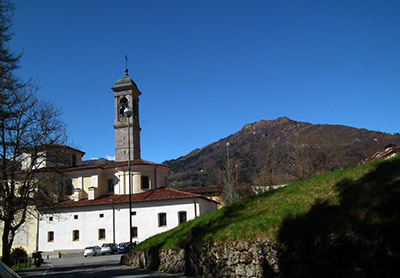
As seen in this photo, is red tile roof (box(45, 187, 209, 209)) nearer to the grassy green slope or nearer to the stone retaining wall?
the stone retaining wall

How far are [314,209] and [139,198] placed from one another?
33246mm

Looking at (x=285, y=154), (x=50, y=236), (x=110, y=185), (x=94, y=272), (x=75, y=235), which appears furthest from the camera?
(x=285, y=154)

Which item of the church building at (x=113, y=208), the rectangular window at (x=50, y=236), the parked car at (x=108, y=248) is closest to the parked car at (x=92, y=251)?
the parked car at (x=108, y=248)

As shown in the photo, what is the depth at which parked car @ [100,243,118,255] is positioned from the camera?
37.4m

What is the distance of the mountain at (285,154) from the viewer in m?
44.6

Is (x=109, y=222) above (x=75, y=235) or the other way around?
above

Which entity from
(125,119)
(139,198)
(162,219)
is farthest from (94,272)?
(125,119)

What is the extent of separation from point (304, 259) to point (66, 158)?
59.3 feet

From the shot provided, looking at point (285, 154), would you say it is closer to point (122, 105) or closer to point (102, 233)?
point (122, 105)

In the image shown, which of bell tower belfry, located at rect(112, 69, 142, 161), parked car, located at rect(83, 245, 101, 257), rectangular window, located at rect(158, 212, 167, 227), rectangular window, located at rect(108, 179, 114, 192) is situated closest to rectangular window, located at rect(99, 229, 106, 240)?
parked car, located at rect(83, 245, 101, 257)

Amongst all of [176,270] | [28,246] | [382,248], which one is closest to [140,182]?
[28,246]

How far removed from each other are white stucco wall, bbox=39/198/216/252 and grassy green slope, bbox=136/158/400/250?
2486 cm

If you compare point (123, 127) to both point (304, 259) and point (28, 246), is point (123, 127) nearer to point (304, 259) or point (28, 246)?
point (28, 246)

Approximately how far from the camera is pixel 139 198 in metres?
42.0
